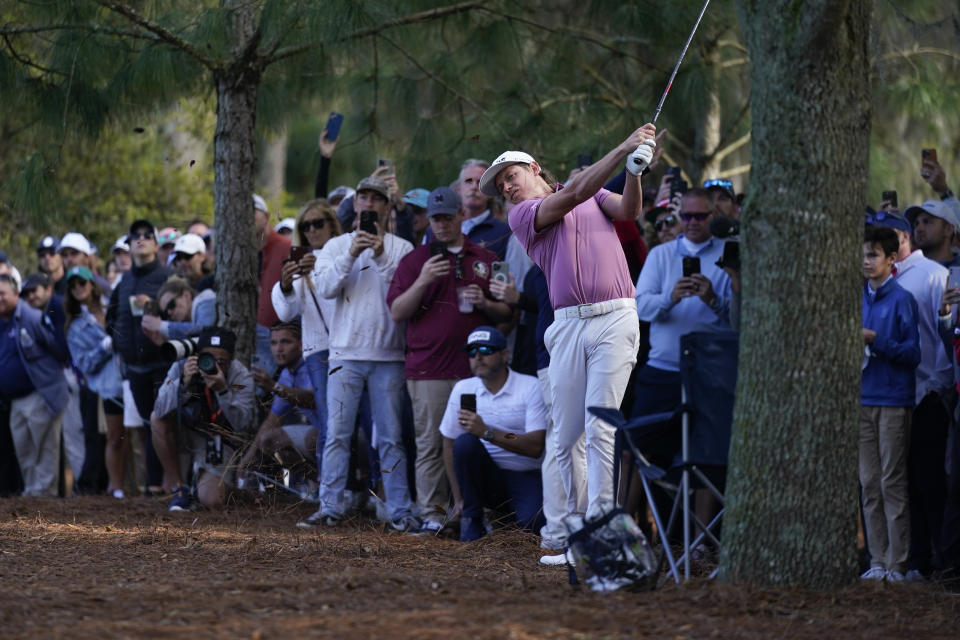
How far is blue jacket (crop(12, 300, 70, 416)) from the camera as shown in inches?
481

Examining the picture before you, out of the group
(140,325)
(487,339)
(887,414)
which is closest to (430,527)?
(487,339)

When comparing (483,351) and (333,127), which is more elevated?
(333,127)

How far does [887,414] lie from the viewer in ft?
24.2

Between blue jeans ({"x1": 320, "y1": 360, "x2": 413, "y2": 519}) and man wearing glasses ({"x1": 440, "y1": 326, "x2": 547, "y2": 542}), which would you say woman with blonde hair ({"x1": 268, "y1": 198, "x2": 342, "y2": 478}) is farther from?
man wearing glasses ({"x1": 440, "y1": 326, "x2": 547, "y2": 542})

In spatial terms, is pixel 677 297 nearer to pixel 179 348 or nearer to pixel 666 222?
pixel 666 222

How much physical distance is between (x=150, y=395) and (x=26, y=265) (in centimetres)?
701

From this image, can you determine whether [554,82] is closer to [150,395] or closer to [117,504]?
[150,395]

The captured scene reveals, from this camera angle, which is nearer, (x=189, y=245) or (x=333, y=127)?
(x=333, y=127)

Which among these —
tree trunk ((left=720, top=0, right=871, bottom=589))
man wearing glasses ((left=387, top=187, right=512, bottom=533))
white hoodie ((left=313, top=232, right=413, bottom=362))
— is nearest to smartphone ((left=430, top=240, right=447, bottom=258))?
man wearing glasses ((left=387, top=187, right=512, bottom=533))

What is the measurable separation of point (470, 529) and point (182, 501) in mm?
2650

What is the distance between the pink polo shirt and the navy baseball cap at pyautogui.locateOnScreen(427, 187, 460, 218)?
5.42 ft

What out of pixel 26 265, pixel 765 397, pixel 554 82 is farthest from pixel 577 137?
pixel 26 265

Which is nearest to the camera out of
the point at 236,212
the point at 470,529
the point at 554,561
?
the point at 554,561

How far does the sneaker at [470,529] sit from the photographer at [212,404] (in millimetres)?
2225
